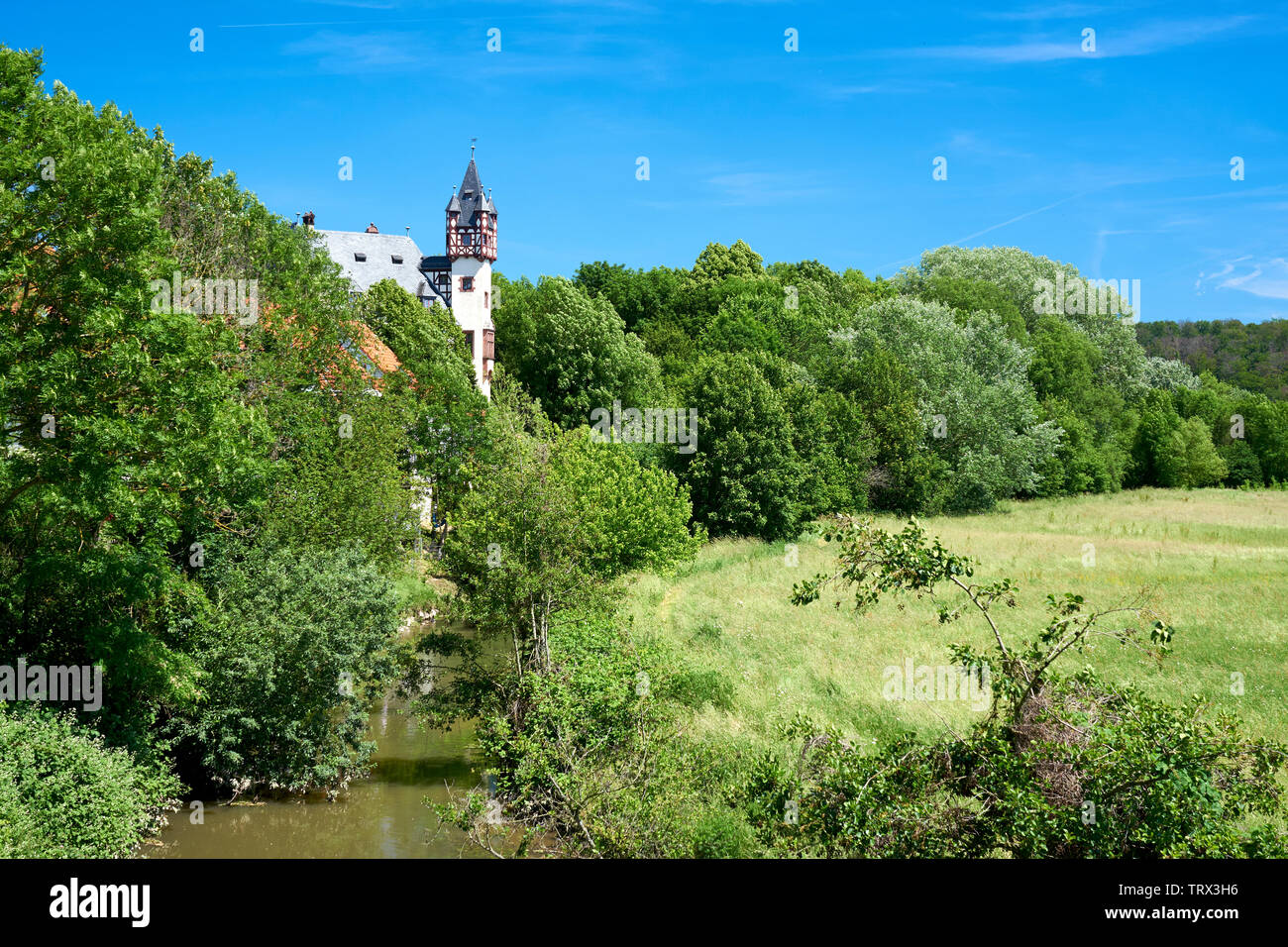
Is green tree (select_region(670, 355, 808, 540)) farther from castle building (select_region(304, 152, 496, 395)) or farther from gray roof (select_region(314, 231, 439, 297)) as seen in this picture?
gray roof (select_region(314, 231, 439, 297))

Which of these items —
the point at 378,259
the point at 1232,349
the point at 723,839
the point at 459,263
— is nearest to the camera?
the point at 723,839

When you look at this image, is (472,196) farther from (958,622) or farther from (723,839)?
(723,839)

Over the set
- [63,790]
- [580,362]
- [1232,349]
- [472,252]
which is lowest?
[63,790]

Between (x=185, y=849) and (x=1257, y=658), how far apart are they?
23.8 m

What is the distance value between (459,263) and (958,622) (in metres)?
55.7

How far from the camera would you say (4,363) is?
1744 cm

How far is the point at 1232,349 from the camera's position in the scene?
112312mm

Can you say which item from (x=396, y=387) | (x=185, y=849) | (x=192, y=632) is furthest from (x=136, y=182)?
(x=396, y=387)

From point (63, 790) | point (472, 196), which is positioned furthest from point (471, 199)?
point (63, 790)

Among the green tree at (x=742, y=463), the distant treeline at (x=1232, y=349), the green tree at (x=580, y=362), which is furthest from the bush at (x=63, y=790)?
the distant treeline at (x=1232, y=349)

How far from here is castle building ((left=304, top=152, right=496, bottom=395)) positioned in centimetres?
7219

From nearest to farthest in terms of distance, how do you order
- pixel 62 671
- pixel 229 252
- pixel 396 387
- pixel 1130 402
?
pixel 62 671
pixel 229 252
pixel 396 387
pixel 1130 402

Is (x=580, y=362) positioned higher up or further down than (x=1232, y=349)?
further down
